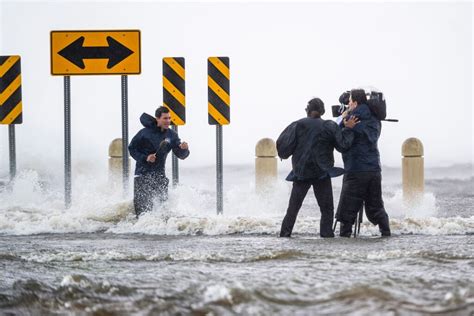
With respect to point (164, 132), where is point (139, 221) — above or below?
below

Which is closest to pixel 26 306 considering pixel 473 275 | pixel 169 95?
pixel 473 275

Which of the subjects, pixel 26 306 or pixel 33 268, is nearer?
pixel 26 306

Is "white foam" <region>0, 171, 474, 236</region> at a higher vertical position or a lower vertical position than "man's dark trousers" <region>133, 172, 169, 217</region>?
lower

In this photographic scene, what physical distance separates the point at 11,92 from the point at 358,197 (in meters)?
7.20

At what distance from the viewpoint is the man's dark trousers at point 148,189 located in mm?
13016

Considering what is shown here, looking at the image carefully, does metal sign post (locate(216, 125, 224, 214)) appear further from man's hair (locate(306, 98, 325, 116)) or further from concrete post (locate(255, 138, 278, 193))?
man's hair (locate(306, 98, 325, 116))

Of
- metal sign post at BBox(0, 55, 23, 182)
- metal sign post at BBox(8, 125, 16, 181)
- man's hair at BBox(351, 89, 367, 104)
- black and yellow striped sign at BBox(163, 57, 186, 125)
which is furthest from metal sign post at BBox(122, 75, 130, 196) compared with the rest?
man's hair at BBox(351, 89, 367, 104)

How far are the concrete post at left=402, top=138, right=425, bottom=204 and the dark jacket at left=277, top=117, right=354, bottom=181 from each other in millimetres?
4698

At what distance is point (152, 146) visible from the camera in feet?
42.5

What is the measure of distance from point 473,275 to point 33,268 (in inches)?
137

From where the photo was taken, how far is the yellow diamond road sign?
14.7m

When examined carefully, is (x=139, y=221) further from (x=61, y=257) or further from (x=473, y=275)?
(x=473, y=275)

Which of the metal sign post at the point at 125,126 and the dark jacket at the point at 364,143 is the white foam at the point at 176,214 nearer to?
the metal sign post at the point at 125,126

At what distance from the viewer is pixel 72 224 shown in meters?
13.2
